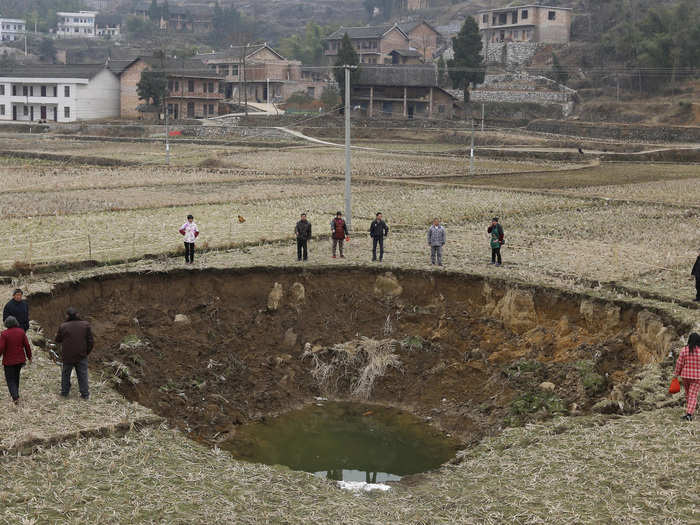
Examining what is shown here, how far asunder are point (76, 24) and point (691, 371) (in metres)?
182

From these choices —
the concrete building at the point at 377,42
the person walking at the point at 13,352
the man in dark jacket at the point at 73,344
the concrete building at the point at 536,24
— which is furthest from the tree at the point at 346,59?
the person walking at the point at 13,352

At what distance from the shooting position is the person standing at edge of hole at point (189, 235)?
23.5 metres

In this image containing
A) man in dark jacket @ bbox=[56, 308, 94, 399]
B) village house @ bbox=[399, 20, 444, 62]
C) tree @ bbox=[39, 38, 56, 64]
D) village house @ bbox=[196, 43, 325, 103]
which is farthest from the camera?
tree @ bbox=[39, 38, 56, 64]

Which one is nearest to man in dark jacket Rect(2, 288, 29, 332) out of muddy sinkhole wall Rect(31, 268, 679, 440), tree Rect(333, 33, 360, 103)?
muddy sinkhole wall Rect(31, 268, 679, 440)

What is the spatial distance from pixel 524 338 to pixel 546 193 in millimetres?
23432

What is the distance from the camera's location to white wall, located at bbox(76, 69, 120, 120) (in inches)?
3401

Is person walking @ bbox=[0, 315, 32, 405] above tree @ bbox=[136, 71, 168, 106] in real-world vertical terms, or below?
below

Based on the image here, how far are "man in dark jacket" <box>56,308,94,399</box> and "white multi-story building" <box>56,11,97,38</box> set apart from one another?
571 feet

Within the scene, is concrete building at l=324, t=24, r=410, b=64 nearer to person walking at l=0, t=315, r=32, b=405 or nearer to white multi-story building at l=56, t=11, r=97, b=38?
white multi-story building at l=56, t=11, r=97, b=38

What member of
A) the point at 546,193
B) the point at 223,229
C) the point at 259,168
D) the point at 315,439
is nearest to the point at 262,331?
the point at 315,439

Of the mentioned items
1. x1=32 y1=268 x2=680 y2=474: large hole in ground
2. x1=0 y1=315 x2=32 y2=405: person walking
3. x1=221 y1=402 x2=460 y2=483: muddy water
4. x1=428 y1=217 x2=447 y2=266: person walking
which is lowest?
x1=221 y1=402 x2=460 y2=483: muddy water

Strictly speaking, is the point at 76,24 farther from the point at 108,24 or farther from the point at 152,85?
the point at 152,85

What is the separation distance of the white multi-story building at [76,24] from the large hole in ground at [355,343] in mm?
A: 166890

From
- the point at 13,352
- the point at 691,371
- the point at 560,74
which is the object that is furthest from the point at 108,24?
the point at 691,371
